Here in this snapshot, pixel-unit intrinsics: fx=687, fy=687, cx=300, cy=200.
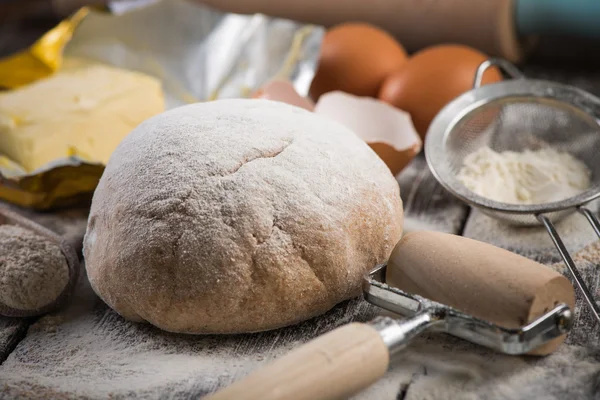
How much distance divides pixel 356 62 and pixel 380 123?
334 millimetres

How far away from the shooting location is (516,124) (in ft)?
5.28

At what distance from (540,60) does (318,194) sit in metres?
1.42

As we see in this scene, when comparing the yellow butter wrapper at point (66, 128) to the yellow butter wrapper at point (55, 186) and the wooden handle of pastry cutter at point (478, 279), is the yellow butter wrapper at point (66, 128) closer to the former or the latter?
the yellow butter wrapper at point (55, 186)

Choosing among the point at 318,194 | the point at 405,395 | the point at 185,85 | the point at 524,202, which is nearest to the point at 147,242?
the point at 318,194

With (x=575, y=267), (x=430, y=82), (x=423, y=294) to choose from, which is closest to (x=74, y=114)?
(x=430, y=82)

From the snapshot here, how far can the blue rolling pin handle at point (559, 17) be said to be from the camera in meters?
2.04

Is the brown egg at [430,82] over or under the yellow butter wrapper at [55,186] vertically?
over

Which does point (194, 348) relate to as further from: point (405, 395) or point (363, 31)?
point (363, 31)

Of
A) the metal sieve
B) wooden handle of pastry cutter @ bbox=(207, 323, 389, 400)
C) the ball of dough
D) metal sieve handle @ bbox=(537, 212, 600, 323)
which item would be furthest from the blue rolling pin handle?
wooden handle of pastry cutter @ bbox=(207, 323, 389, 400)

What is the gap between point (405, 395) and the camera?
0.95 metres

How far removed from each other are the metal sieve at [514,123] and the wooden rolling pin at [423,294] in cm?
35

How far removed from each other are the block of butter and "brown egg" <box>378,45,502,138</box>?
24.4 inches

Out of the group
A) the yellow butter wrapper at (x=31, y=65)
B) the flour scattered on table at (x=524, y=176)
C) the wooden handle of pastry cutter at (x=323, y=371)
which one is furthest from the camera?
the yellow butter wrapper at (x=31, y=65)

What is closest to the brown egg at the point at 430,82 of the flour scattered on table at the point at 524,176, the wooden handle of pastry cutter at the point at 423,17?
the flour scattered on table at the point at 524,176
